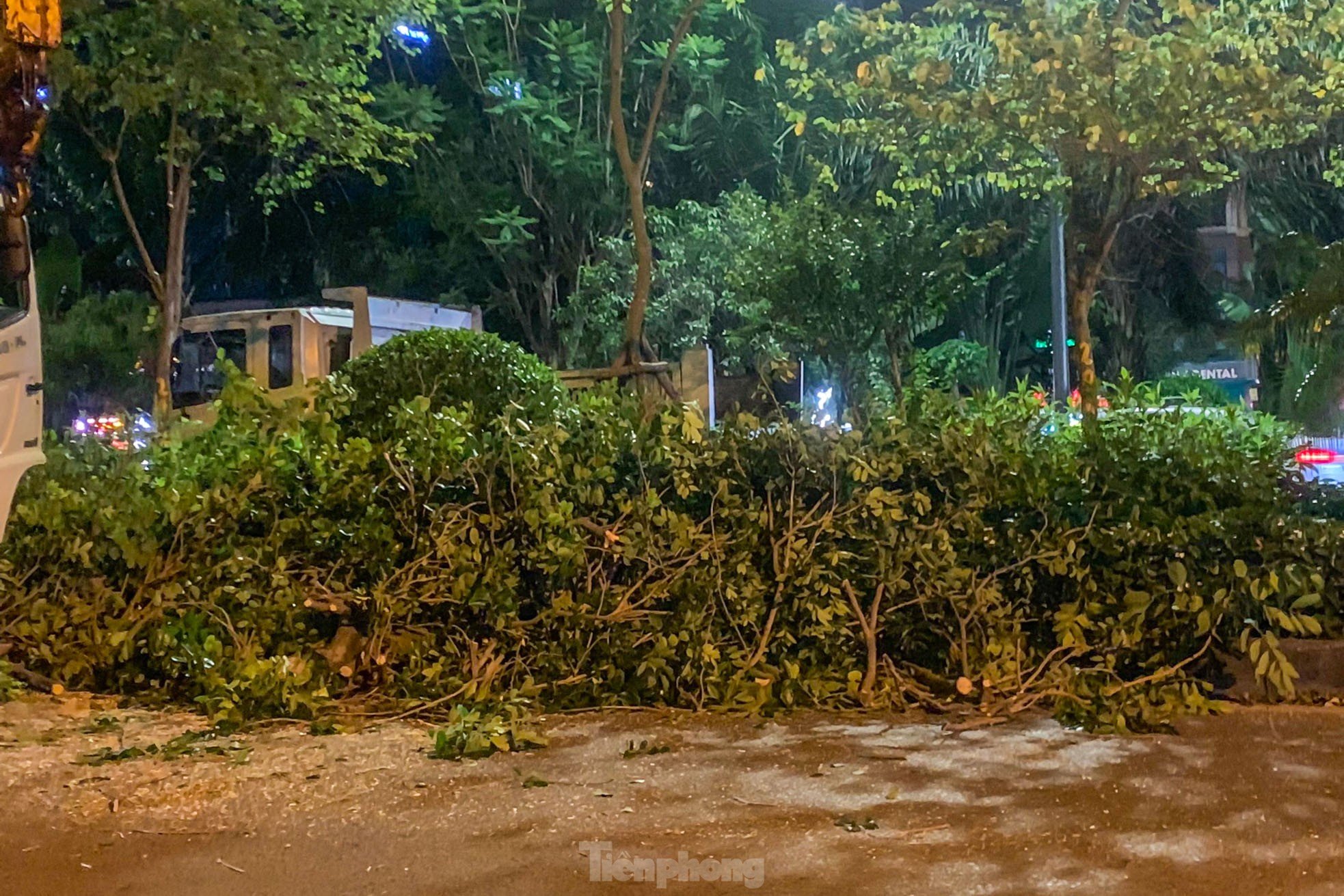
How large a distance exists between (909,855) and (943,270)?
49.2 ft

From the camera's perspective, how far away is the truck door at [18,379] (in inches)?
244

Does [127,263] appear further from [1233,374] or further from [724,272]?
[1233,374]

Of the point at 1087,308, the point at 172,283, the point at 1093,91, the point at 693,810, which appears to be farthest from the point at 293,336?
the point at 693,810

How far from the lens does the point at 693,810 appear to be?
188 inches

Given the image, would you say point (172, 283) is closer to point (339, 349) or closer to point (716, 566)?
point (339, 349)

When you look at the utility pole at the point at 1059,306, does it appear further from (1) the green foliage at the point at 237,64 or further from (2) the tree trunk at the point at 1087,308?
(1) the green foliage at the point at 237,64

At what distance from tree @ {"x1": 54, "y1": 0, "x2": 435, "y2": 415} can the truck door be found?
3902 millimetres

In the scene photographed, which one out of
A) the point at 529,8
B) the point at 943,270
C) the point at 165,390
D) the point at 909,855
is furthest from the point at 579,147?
the point at 909,855

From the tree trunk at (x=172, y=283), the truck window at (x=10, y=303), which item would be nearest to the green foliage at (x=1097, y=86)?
the truck window at (x=10, y=303)

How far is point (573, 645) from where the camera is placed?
6.38 metres

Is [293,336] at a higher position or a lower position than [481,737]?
higher

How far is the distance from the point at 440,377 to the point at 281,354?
25.0 feet

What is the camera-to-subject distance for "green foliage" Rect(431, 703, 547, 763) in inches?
218

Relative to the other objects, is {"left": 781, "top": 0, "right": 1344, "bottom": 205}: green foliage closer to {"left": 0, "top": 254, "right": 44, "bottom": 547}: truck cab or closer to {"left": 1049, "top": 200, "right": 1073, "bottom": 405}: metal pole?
{"left": 1049, "top": 200, "right": 1073, "bottom": 405}: metal pole
